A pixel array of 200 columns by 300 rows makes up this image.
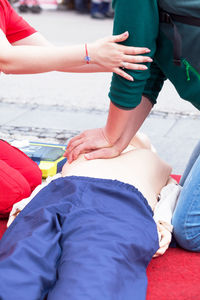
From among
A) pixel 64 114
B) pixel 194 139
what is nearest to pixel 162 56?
pixel 194 139

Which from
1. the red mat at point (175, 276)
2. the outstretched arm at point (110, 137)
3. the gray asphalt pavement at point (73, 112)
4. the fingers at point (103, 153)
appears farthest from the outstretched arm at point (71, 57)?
the gray asphalt pavement at point (73, 112)

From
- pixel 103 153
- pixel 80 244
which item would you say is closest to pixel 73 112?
pixel 103 153

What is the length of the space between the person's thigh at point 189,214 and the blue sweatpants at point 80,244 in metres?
0.14

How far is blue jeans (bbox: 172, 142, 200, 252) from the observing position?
61.2 inches

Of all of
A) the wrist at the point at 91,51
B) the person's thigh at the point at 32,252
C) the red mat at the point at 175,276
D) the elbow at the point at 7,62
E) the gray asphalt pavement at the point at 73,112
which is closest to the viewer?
the person's thigh at the point at 32,252

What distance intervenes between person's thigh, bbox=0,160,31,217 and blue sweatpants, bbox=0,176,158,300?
0.33m

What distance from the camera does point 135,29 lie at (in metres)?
1.49

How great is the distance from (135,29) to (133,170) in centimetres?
50

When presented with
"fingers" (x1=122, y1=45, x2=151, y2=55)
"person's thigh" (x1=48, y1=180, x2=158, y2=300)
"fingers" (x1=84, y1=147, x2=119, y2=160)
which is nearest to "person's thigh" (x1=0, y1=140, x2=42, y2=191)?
"fingers" (x1=84, y1=147, x2=119, y2=160)

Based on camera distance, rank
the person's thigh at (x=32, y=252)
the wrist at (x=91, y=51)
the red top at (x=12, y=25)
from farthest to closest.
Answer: the red top at (x=12, y=25) < the wrist at (x=91, y=51) < the person's thigh at (x=32, y=252)

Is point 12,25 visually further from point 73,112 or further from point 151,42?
point 73,112

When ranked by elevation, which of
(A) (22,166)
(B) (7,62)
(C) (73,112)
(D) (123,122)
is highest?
(B) (7,62)

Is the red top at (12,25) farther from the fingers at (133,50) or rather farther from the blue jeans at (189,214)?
the blue jeans at (189,214)

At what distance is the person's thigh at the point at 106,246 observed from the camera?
46.7 inches
